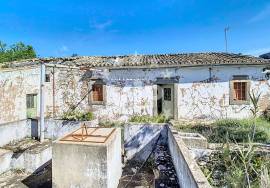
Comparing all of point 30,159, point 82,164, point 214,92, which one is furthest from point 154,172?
point 214,92

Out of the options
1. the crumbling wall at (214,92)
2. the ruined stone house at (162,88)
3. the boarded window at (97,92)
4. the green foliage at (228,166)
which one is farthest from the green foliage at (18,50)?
the green foliage at (228,166)

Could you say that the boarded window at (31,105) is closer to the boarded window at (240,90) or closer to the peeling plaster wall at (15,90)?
the peeling plaster wall at (15,90)

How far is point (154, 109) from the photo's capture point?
13.3 m

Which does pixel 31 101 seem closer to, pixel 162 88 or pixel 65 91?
pixel 65 91

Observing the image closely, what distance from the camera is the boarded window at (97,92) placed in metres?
13.9

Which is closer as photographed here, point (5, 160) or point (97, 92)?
point (5, 160)

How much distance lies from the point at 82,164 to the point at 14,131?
5.28m

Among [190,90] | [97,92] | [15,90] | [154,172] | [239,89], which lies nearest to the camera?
[154,172]

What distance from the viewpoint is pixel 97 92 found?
45.9 feet

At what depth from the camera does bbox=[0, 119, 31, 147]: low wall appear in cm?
851

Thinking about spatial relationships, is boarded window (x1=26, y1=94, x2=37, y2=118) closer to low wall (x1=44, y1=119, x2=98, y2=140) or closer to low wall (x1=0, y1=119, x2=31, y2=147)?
low wall (x1=0, y1=119, x2=31, y2=147)

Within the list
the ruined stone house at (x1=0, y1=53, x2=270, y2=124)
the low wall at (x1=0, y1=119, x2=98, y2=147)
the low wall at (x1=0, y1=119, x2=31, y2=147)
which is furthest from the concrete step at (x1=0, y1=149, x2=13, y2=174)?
the ruined stone house at (x1=0, y1=53, x2=270, y2=124)

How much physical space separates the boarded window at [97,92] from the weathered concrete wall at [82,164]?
28.4 ft

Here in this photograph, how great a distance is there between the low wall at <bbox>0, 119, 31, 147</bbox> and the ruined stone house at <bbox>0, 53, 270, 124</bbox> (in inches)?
149
